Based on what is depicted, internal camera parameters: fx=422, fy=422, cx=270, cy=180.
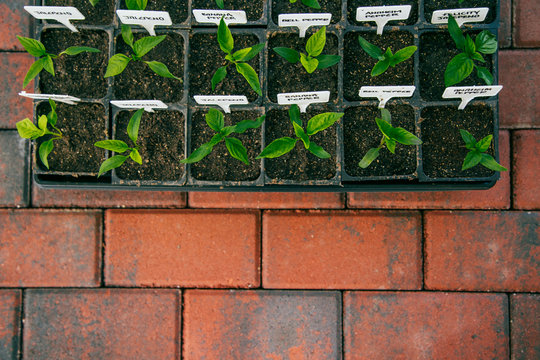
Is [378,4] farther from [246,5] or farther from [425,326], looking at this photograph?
[425,326]

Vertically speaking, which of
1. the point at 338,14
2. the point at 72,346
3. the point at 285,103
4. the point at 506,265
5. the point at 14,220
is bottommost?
the point at 72,346

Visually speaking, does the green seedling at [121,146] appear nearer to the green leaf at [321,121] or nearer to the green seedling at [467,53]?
the green leaf at [321,121]

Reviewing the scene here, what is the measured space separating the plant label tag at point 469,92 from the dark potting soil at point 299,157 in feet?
0.93

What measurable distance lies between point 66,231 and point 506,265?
1.37 metres

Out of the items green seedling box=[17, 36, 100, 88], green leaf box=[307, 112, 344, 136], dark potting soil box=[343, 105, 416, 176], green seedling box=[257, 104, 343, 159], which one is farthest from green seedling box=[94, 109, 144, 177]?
dark potting soil box=[343, 105, 416, 176]

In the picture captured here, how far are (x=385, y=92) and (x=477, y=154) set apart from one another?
0.87 ft

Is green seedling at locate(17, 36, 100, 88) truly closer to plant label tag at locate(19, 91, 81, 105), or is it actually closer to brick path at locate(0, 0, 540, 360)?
plant label tag at locate(19, 91, 81, 105)

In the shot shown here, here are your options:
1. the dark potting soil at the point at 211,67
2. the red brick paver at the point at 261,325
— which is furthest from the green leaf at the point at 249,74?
the red brick paver at the point at 261,325

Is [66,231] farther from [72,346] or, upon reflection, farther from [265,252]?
[265,252]

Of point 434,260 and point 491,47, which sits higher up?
point 491,47

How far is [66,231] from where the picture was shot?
1.32 metres

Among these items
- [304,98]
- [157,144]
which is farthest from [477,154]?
[157,144]

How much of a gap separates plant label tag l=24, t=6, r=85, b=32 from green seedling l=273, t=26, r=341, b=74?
488 mm

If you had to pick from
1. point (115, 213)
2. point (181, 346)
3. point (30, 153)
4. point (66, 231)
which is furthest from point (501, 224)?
point (30, 153)
